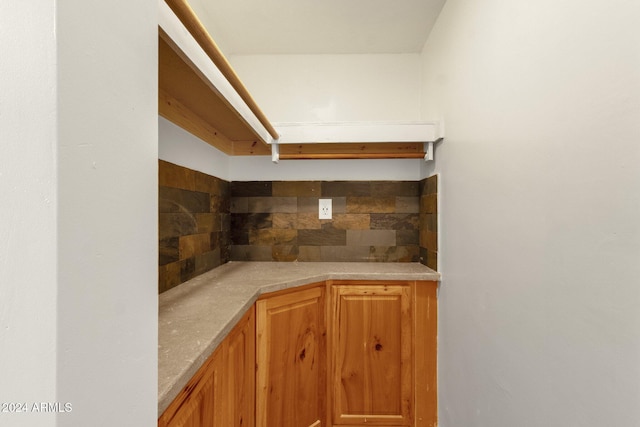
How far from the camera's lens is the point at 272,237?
6.55 feet

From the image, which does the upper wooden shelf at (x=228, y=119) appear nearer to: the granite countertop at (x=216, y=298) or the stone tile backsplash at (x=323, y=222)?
the stone tile backsplash at (x=323, y=222)

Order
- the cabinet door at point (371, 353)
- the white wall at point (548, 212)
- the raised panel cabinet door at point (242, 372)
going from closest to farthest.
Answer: the white wall at point (548, 212) → the raised panel cabinet door at point (242, 372) → the cabinet door at point (371, 353)

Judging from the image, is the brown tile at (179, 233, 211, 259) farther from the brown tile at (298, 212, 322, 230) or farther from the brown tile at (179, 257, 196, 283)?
the brown tile at (298, 212, 322, 230)

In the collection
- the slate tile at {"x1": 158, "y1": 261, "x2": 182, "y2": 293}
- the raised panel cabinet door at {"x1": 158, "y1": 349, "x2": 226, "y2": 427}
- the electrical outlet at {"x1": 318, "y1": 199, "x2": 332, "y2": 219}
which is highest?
the electrical outlet at {"x1": 318, "y1": 199, "x2": 332, "y2": 219}

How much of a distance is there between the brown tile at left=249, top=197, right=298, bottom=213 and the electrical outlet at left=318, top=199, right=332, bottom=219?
0.17 metres

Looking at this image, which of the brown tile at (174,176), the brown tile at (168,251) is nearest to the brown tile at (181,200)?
the brown tile at (174,176)

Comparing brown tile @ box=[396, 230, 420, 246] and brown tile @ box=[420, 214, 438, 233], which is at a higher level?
brown tile @ box=[420, 214, 438, 233]

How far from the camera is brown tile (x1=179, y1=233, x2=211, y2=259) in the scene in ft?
4.54

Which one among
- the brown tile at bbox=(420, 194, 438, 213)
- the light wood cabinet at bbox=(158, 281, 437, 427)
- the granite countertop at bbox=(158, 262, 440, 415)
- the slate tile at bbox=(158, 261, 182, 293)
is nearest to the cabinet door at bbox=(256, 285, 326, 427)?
the light wood cabinet at bbox=(158, 281, 437, 427)

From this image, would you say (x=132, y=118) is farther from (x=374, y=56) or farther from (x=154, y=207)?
(x=374, y=56)

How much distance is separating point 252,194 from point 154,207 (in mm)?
1561

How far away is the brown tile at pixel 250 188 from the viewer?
2.00 metres

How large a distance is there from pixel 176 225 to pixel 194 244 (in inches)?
7.6

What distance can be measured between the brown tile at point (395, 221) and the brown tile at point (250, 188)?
2.41ft
